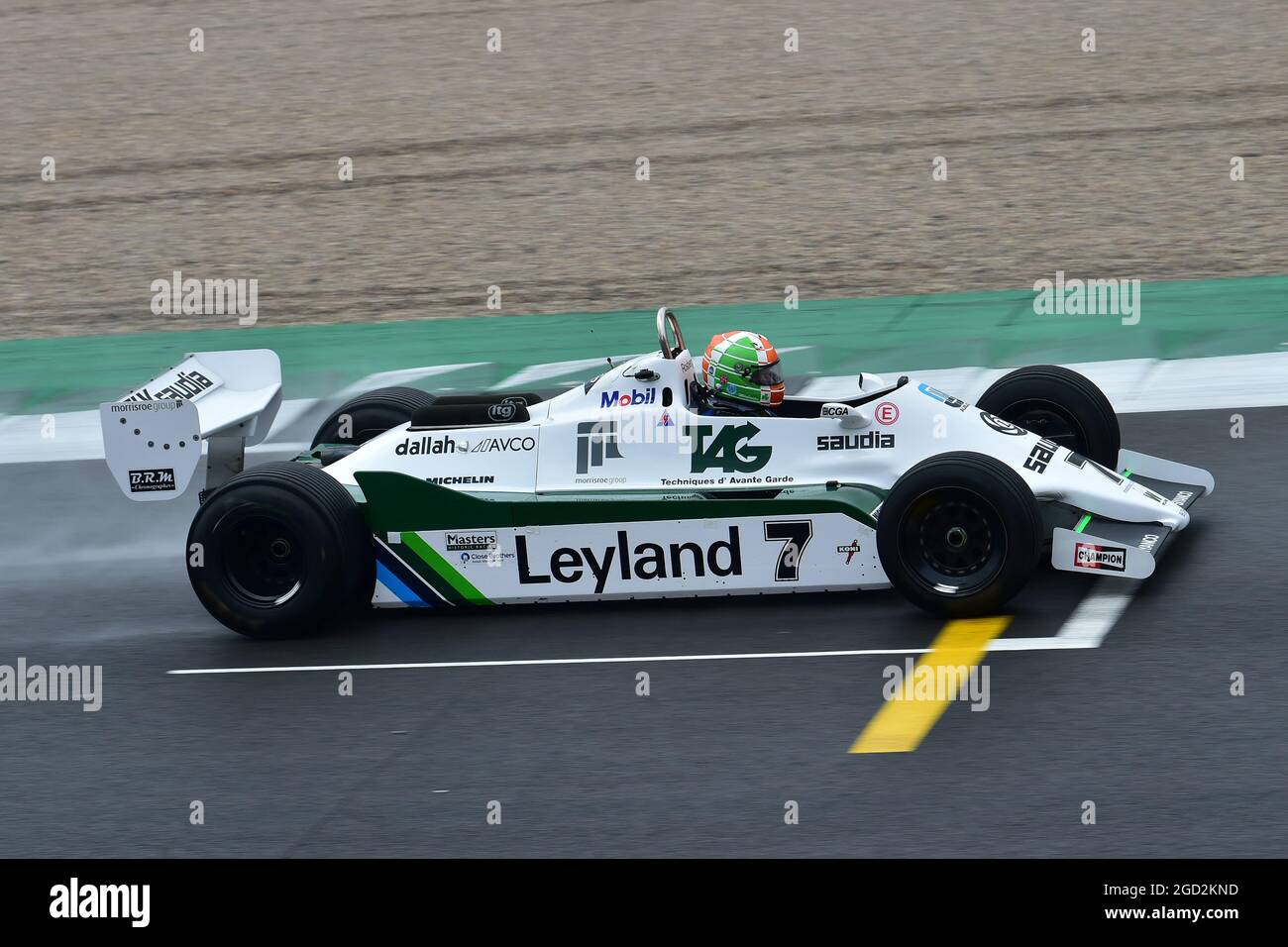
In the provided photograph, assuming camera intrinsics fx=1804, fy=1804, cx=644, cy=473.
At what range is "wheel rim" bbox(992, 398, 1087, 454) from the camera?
10.1m

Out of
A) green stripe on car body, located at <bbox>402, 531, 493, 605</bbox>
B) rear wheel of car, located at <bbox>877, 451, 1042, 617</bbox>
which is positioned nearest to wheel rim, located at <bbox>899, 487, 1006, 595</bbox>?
rear wheel of car, located at <bbox>877, 451, 1042, 617</bbox>

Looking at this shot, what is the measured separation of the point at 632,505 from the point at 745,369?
982 millimetres

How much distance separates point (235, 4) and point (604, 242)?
40.2 feet

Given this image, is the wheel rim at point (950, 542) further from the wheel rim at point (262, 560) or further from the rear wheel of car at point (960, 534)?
the wheel rim at point (262, 560)

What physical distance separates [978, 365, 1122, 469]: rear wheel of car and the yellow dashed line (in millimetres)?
1849

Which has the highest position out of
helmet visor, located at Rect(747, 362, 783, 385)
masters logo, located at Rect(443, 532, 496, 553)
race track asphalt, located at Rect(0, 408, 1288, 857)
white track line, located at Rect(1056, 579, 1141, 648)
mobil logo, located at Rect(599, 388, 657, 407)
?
helmet visor, located at Rect(747, 362, 783, 385)

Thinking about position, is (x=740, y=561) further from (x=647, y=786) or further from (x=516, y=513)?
(x=647, y=786)

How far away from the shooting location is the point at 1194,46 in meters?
22.5

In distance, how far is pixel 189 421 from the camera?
9.52 metres

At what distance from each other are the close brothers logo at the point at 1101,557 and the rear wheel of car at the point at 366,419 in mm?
4127
